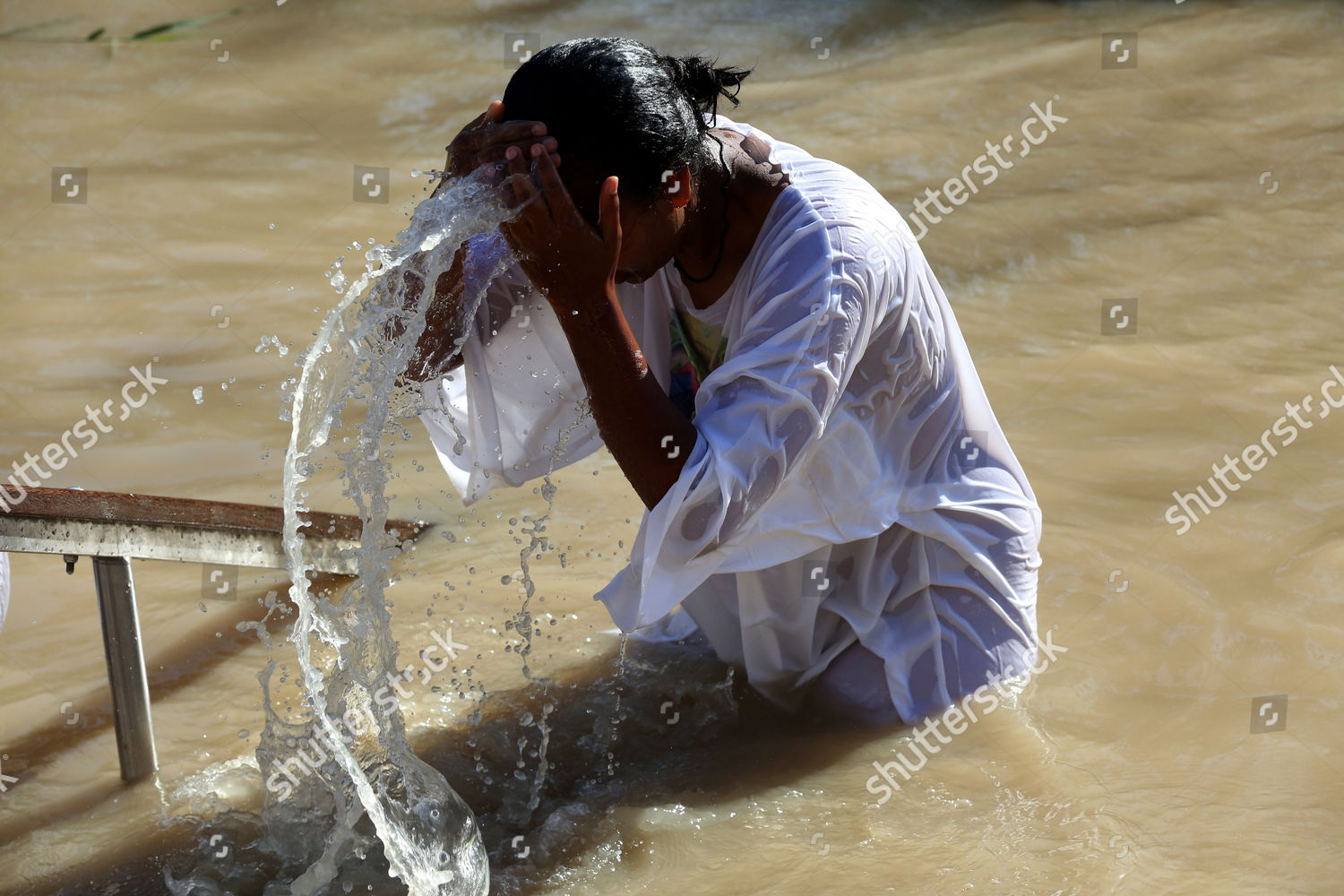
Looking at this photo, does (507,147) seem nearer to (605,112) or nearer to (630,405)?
(605,112)

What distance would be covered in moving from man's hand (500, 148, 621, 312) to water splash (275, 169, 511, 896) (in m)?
0.12

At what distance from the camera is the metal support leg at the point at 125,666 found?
2719 mm

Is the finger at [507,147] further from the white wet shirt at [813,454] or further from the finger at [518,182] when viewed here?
the white wet shirt at [813,454]

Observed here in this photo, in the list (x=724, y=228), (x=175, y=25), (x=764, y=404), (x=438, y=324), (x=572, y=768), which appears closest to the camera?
(x=764, y=404)

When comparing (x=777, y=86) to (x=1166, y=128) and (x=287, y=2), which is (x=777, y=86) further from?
(x=287, y=2)

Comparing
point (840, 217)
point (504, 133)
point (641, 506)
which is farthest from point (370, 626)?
point (641, 506)

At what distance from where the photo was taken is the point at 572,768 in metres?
2.79

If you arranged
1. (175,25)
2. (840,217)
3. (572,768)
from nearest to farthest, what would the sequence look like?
(840,217), (572,768), (175,25)

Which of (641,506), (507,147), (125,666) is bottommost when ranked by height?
(641,506)

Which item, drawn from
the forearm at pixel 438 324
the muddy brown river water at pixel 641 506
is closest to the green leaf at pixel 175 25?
the muddy brown river water at pixel 641 506

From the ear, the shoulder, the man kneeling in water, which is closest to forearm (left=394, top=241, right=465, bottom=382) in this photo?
the man kneeling in water

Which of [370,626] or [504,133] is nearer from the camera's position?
[504,133]

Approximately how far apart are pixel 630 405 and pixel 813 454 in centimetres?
45

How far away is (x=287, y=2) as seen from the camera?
8617 millimetres
